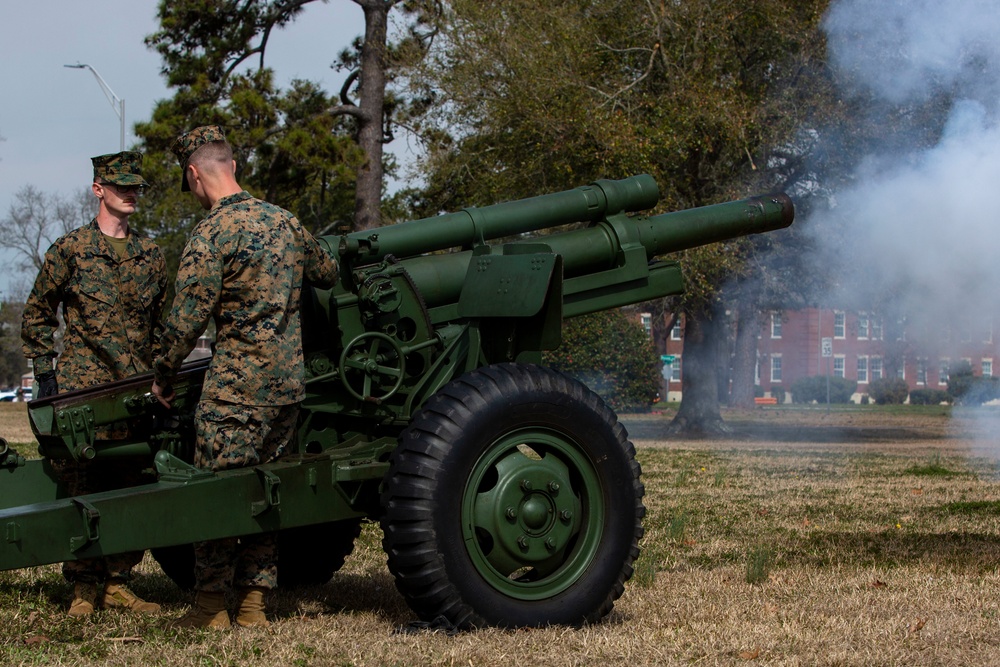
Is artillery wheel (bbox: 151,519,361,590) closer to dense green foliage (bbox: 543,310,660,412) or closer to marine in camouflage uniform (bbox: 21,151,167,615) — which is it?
marine in camouflage uniform (bbox: 21,151,167,615)

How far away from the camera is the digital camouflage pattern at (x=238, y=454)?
4.78 meters

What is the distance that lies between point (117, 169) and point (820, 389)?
2300 inches

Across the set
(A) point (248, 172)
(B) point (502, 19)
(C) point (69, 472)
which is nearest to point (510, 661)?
(C) point (69, 472)

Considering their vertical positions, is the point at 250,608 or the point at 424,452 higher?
the point at 424,452

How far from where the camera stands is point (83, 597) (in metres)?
5.48

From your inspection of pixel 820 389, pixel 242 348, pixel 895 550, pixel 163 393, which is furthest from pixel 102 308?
pixel 820 389

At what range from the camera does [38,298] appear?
5.75 m

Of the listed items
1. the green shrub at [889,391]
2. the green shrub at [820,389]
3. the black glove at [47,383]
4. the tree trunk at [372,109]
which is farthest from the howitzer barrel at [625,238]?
the green shrub at [820,389]

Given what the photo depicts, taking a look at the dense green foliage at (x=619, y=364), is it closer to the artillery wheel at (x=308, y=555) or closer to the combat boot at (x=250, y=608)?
the artillery wheel at (x=308, y=555)

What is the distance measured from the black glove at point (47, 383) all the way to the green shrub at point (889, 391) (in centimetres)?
5298

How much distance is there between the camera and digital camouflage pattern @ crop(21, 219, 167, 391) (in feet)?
18.8

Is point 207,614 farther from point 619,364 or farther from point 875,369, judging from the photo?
point 875,369

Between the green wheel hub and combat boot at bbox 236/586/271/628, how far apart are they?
3.01 feet

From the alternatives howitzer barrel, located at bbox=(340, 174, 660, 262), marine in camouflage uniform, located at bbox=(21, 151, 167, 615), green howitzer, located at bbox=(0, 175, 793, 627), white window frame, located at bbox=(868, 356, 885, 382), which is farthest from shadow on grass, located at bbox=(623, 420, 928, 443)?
white window frame, located at bbox=(868, 356, 885, 382)
